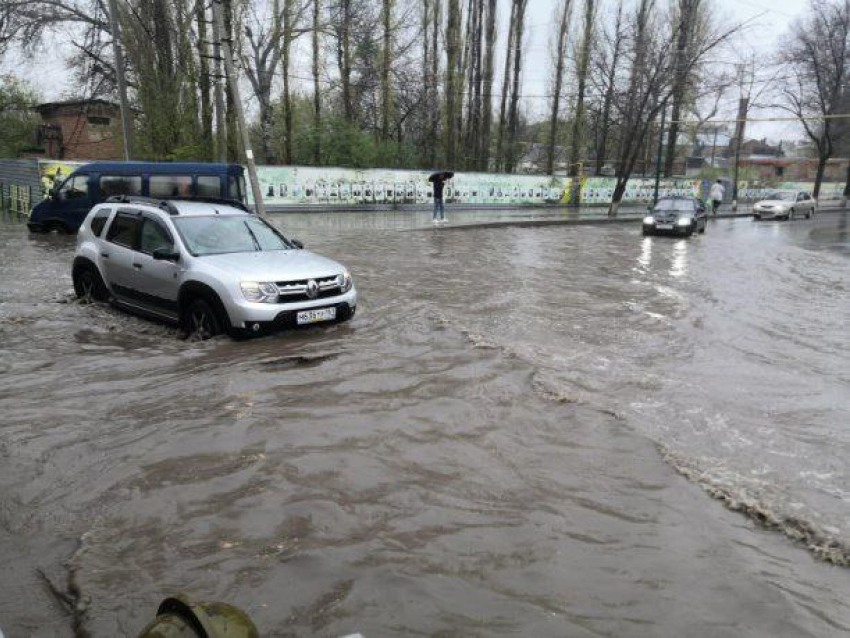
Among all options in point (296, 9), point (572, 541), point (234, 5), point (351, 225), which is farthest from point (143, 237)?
point (296, 9)

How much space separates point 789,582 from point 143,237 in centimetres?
742

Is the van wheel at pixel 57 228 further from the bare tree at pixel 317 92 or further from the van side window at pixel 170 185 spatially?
the bare tree at pixel 317 92

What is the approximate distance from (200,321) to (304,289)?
47.2 inches

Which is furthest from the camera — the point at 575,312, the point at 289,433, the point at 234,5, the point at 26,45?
the point at 234,5

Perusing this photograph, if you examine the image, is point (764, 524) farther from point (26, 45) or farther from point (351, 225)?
point (26, 45)

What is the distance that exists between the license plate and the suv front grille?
15 cm

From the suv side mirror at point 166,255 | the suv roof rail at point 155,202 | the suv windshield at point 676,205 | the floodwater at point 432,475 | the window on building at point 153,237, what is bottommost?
the floodwater at point 432,475

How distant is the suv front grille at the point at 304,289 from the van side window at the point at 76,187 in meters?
12.3

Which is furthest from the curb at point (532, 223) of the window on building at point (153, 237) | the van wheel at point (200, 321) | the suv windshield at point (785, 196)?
the van wheel at point (200, 321)

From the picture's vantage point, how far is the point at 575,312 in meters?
9.50

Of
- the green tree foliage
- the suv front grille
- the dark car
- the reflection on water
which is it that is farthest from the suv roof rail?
the green tree foliage

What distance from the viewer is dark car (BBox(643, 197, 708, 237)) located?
71.8 ft

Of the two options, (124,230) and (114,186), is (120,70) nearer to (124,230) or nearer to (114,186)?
(114,186)

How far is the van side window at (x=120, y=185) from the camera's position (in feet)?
55.0
